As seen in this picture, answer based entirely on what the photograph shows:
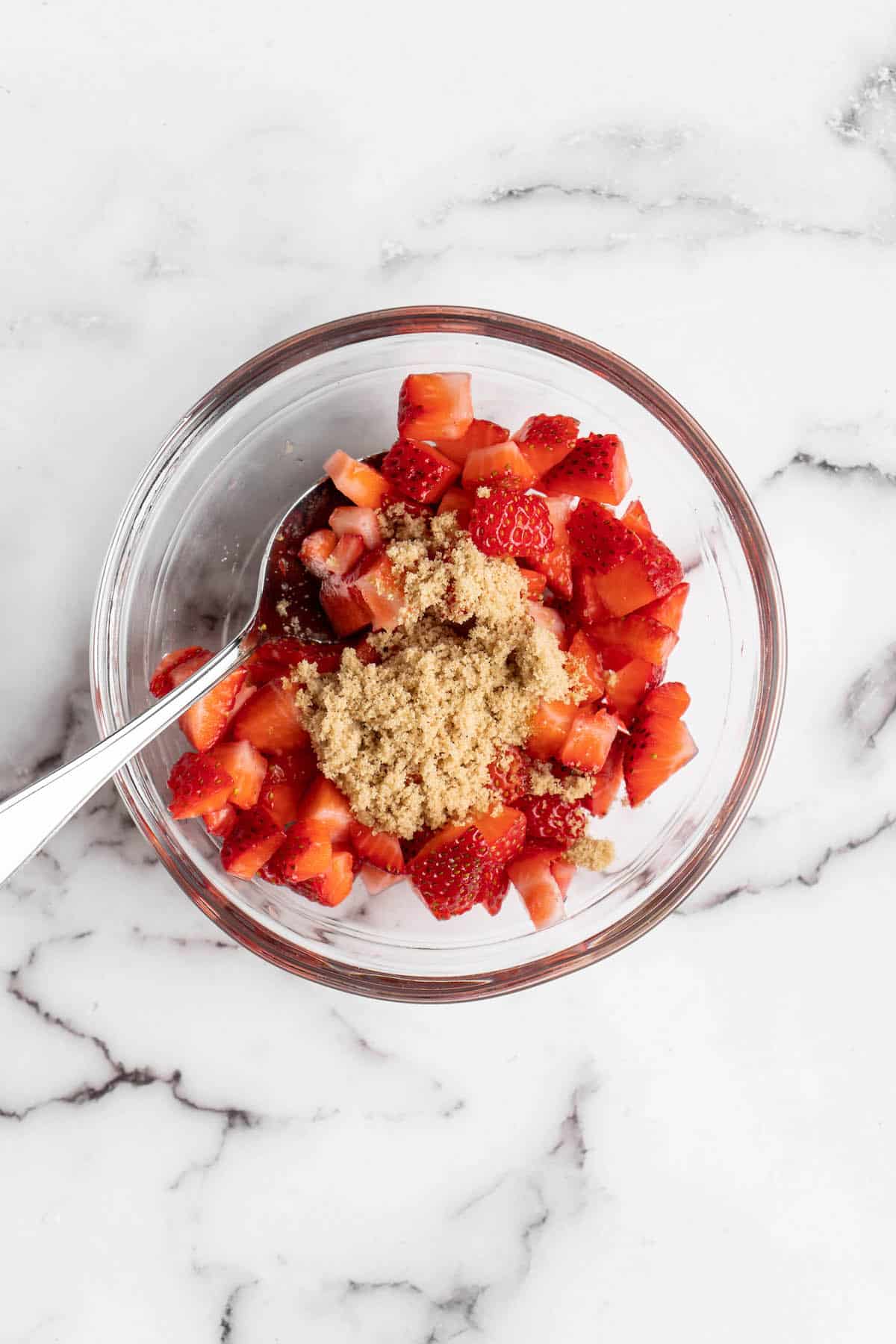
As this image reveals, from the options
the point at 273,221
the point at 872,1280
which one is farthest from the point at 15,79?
the point at 872,1280

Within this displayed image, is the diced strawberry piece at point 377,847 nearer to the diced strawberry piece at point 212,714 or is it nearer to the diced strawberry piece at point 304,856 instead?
the diced strawberry piece at point 304,856

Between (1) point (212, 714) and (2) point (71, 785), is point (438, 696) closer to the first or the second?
(1) point (212, 714)

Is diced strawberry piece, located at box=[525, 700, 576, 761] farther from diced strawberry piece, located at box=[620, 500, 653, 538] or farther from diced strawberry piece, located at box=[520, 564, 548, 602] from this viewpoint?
diced strawberry piece, located at box=[620, 500, 653, 538]

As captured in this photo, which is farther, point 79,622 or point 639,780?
point 79,622

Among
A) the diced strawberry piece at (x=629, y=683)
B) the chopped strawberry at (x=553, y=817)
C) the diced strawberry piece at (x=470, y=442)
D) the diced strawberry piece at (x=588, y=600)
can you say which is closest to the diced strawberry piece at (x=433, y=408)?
the diced strawberry piece at (x=470, y=442)

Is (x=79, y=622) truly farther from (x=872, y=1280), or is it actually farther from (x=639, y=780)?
(x=872, y=1280)

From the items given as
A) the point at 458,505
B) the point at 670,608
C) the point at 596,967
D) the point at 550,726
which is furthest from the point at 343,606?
the point at 596,967
